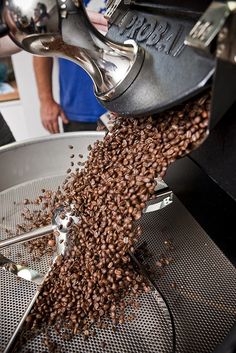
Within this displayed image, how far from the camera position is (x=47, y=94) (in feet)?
6.24

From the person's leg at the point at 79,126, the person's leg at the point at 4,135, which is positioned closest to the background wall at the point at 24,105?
the person's leg at the point at 79,126

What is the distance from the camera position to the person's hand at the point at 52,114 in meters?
1.90

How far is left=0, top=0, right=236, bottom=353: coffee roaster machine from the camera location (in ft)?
1.64

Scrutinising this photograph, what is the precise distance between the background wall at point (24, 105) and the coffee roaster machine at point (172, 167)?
1468mm

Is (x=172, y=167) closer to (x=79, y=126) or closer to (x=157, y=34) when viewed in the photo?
(x=157, y=34)

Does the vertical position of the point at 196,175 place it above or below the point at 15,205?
above

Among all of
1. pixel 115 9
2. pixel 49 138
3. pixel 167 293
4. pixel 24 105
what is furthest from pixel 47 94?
pixel 167 293

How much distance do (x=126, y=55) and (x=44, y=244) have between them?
0.50m

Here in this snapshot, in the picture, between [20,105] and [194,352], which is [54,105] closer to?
[20,105]

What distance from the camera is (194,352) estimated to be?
675mm

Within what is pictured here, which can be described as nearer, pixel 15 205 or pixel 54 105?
pixel 15 205

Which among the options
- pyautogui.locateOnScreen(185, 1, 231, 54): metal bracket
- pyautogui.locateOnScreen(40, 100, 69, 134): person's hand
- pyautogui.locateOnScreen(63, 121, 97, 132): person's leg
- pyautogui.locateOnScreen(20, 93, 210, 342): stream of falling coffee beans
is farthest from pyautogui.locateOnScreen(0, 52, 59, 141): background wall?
pyautogui.locateOnScreen(185, 1, 231, 54): metal bracket

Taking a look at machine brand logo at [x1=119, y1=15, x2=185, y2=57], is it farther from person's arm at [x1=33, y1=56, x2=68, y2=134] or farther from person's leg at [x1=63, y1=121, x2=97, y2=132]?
person's arm at [x1=33, y1=56, x2=68, y2=134]

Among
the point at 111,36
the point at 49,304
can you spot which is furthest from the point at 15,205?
the point at 111,36
